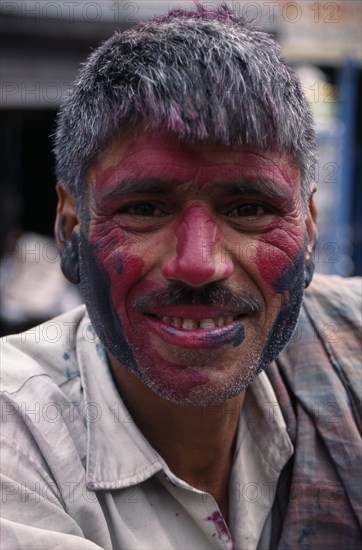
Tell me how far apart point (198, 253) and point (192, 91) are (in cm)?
36

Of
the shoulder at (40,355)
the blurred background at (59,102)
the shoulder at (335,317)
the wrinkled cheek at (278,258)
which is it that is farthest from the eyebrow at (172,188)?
the blurred background at (59,102)

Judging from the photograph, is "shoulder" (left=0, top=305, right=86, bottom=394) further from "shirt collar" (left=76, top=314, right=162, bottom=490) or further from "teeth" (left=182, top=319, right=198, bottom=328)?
"teeth" (left=182, top=319, right=198, bottom=328)

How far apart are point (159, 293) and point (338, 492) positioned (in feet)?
2.60

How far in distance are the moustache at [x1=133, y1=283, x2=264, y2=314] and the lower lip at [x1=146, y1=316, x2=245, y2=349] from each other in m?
0.05

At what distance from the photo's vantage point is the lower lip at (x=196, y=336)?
1831mm

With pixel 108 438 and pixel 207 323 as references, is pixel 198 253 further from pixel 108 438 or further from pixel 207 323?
pixel 108 438

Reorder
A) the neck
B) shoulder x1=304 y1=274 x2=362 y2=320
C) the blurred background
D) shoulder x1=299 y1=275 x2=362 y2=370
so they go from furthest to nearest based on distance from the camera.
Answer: the blurred background, shoulder x1=304 y1=274 x2=362 y2=320, shoulder x1=299 y1=275 x2=362 y2=370, the neck

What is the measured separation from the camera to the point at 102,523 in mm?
1877

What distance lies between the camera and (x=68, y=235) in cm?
218

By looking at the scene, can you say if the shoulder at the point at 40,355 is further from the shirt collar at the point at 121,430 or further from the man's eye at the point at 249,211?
the man's eye at the point at 249,211

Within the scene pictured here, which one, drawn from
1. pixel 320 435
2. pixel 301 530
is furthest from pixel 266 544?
pixel 320 435

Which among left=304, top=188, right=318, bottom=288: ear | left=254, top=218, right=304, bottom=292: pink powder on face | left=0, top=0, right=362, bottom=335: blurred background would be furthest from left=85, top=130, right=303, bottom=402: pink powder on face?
left=0, top=0, right=362, bottom=335: blurred background

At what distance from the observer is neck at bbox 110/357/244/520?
2115 mm

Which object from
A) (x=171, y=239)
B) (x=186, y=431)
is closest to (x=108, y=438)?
(x=186, y=431)
